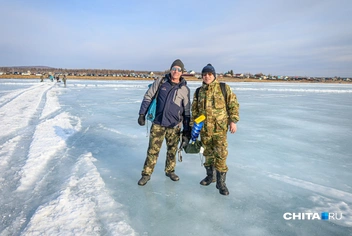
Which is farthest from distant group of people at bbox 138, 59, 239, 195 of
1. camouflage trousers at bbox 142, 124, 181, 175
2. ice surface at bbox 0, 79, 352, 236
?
ice surface at bbox 0, 79, 352, 236

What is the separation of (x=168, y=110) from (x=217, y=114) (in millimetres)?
656

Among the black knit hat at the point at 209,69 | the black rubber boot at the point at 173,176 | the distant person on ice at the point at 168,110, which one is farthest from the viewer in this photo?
the black rubber boot at the point at 173,176

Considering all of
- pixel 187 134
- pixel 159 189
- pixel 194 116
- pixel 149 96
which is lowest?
pixel 159 189

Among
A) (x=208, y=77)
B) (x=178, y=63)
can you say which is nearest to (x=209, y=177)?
(x=208, y=77)

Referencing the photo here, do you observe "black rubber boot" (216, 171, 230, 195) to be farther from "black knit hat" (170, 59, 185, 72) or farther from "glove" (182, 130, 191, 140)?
"black knit hat" (170, 59, 185, 72)

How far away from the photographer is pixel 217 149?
2.79 metres

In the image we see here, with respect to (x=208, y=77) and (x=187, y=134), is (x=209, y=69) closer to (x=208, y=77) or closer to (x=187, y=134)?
(x=208, y=77)

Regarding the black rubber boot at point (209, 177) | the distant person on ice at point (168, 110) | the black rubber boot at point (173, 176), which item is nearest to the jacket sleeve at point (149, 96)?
the distant person on ice at point (168, 110)

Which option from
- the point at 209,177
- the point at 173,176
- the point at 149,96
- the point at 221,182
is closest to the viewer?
the point at 221,182

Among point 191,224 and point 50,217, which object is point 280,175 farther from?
point 50,217

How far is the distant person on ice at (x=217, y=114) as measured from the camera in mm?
2723

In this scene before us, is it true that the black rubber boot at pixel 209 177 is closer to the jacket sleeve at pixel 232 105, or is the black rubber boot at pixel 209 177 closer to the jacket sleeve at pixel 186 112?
the jacket sleeve at pixel 186 112

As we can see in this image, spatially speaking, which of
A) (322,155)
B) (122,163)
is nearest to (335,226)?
(322,155)

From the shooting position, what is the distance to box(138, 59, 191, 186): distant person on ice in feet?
9.54
